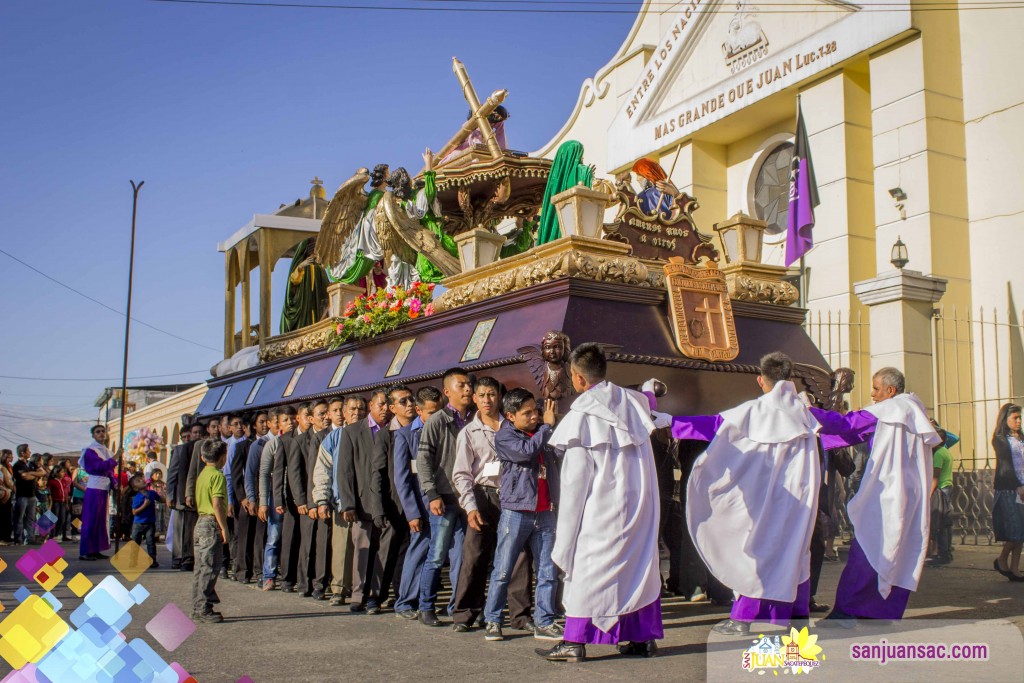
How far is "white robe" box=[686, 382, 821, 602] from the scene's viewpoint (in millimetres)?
5641

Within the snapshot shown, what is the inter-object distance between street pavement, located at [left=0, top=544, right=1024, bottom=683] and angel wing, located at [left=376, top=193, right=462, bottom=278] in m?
3.90

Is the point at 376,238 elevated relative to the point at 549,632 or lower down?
elevated

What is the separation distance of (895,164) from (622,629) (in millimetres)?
12195

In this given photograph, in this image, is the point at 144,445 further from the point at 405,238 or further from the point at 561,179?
the point at 561,179

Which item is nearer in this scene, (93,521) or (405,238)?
(405,238)

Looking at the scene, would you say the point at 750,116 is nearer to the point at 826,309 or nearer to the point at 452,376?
the point at 826,309

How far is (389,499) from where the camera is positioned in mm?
7703

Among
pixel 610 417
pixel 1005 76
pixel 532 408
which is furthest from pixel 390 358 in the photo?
pixel 1005 76

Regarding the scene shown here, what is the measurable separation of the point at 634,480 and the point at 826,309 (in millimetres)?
11782

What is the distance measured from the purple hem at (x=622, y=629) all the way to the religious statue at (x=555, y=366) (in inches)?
82.5

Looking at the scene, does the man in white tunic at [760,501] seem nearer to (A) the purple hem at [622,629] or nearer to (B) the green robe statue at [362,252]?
(A) the purple hem at [622,629]

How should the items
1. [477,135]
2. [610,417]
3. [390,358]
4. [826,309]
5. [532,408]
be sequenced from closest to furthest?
1. [610,417]
2. [532,408]
3. [390,358]
4. [477,135]
5. [826,309]

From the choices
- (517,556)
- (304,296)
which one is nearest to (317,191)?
(304,296)

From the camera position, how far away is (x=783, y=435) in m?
5.71
